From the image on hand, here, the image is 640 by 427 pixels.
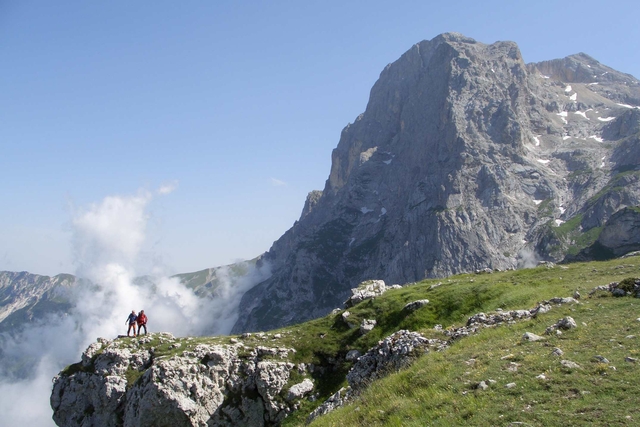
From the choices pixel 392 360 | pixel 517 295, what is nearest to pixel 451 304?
pixel 517 295

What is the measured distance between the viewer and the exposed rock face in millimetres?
40062

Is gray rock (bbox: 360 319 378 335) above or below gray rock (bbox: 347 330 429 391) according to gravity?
below

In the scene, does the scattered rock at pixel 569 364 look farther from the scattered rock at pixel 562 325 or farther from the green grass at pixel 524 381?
the scattered rock at pixel 562 325

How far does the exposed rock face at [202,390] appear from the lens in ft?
131

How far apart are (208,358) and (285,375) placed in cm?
898

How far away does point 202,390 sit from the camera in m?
41.3

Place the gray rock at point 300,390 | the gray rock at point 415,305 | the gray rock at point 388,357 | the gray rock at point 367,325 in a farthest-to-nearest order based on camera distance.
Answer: the gray rock at point 367,325 → the gray rock at point 415,305 → the gray rock at point 300,390 → the gray rock at point 388,357

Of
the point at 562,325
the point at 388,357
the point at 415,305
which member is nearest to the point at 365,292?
the point at 415,305

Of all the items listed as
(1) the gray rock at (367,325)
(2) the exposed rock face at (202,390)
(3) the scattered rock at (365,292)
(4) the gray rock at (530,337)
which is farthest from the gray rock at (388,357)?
(3) the scattered rock at (365,292)

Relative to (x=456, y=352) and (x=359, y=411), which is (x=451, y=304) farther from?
(x=359, y=411)

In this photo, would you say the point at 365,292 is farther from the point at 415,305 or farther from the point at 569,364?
the point at 569,364

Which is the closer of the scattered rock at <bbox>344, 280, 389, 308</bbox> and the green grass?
the green grass

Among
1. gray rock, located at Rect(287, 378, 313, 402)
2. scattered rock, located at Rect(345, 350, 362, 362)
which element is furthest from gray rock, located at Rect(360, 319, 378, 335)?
gray rock, located at Rect(287, 378, 313, 402)

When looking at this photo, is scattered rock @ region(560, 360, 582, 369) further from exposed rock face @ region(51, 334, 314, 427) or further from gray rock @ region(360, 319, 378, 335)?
gray rock @ region(360, 319, 378, 335)
